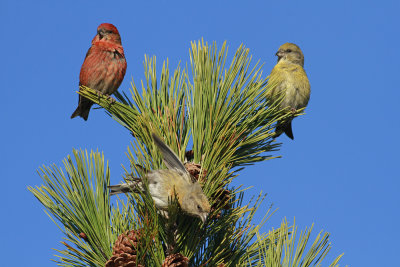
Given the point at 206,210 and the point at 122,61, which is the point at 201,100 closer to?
the point at 206,210

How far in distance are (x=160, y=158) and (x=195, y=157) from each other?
0.23m

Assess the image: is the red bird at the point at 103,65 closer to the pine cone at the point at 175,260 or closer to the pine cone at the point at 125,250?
the pine cone at the point at 125,250

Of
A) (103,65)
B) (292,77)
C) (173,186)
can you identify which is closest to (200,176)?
(173,186)

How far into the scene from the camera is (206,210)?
234 cm

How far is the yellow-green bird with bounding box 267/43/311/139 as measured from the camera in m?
6.61

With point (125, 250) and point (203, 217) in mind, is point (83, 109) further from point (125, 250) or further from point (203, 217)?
point (203, 217)

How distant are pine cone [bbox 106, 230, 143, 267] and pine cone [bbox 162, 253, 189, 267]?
18 centimetres

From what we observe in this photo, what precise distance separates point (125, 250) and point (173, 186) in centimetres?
39

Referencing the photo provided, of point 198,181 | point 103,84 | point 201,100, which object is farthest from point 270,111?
point 103,84

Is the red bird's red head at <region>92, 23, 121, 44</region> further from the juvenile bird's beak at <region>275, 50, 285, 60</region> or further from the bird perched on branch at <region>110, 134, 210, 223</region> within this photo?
the bird perched on branch at <region>110, 134, 210, 223</region>

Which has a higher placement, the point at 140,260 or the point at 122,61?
the point at 122,61

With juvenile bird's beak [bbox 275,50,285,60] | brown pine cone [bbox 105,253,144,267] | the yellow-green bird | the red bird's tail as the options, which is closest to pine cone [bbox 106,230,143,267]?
brown pine cone [bbox 105,253,144,267]

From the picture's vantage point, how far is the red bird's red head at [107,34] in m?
5.77

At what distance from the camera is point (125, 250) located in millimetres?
2375
